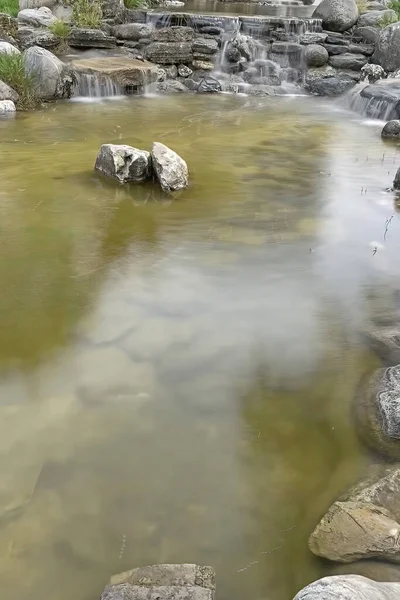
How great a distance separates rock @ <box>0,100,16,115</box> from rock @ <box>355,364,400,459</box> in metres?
8.32

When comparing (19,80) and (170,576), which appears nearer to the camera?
(170,576)

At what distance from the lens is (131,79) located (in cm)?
1134

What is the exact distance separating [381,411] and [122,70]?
10227 millimetres

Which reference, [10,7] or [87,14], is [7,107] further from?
[10,7]

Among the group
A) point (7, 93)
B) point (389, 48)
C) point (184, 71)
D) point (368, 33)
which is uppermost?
point (368, 33)

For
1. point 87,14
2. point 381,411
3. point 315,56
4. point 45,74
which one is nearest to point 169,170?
point 381,411

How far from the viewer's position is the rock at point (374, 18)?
14133mm

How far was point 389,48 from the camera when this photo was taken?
1277 cm

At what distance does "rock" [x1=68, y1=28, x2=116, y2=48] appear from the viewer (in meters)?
12.5

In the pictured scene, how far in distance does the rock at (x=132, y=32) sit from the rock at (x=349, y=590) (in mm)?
13520

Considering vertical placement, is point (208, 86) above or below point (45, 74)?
below

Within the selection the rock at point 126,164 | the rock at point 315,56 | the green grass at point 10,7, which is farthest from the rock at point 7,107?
the rock at point 315,56

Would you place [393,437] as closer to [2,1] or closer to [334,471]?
[334,471]

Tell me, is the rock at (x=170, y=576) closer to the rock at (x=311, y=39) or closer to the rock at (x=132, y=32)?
the rock at (x=132, y=32)
